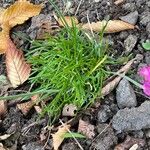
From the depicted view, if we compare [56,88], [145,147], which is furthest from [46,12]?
[145,147]

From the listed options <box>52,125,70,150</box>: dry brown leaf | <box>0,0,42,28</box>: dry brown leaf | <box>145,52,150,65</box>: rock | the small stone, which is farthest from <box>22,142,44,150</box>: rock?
the small stone

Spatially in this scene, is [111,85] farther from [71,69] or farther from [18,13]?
[18,13]

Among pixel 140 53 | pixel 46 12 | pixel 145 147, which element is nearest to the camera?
pixel 145 147

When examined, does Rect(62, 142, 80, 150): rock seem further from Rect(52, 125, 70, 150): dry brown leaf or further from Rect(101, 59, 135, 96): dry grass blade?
Rect(101, 59, 135, 96): dry grass blade

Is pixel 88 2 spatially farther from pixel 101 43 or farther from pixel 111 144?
pixel 111 144

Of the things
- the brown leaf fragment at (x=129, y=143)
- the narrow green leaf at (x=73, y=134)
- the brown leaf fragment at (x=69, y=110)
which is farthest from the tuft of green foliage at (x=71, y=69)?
the brown leaf fragment at (x=129, y=143)

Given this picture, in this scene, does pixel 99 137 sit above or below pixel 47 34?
below

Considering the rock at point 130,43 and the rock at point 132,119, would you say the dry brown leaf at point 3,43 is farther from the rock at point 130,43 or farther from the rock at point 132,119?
the rock at point 132,119
